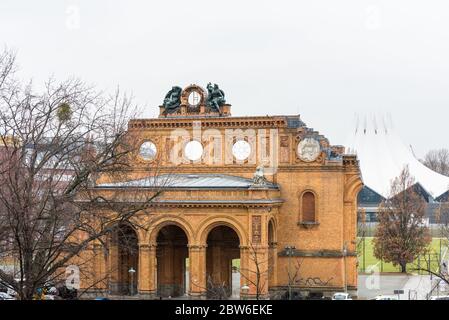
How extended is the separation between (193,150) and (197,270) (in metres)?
8.76

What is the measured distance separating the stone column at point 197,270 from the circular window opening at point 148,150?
8366mm

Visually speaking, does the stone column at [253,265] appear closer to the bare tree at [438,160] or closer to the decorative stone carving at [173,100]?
the decorative stone carving at [173,100]

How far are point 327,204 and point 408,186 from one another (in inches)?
994

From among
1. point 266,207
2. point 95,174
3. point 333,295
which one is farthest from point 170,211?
point 95,174

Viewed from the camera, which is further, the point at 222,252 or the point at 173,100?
the point at 173,100

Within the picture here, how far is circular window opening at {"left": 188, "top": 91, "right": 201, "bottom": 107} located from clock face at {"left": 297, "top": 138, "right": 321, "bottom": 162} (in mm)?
7143

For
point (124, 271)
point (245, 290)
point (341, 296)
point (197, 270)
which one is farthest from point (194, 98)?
point (341, 296)

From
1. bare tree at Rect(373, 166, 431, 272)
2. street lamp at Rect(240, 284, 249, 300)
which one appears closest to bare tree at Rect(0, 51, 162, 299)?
street lamp at Rect(240, 284, 249, 300)

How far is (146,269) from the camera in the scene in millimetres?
42656

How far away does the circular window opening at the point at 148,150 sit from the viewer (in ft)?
156

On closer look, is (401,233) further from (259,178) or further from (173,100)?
(173,100)

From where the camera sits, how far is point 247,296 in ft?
134

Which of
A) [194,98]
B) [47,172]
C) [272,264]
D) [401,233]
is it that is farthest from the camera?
[401,233]
